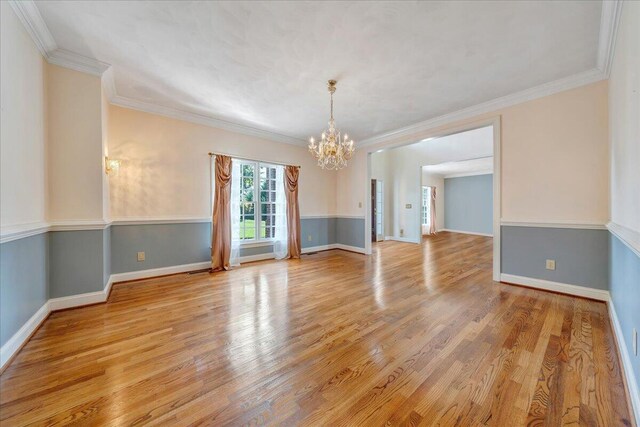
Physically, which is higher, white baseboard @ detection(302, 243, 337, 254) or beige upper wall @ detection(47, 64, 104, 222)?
beige upper wall @ detection(47, 64, 104, 222)

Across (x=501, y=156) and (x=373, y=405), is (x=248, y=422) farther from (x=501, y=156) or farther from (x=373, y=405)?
(x=501, y=156)

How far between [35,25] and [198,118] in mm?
2116

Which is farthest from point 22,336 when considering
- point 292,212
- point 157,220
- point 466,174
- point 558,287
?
point 466,174

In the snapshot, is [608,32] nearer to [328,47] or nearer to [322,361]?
[328,47]

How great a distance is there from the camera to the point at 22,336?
1956mm

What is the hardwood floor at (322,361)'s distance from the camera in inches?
52.2

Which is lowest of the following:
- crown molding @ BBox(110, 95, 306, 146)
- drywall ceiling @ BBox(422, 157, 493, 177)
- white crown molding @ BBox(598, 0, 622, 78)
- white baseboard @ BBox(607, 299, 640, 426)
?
white baseboard @ BBox(607, 299, 640, 426)

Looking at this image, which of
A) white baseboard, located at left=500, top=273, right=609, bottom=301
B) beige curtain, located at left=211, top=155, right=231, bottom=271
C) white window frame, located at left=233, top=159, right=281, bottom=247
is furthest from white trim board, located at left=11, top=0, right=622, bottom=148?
white baseboard, located at left=500, top=273, right=609, bottom=301

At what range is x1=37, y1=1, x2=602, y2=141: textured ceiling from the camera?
1.98 meters

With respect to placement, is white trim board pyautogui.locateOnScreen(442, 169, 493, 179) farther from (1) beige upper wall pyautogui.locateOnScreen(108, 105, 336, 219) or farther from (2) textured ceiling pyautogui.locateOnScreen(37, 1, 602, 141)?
(1) beige upper wall pyautogui.locateOnScreen(108, 105, 336, 219)

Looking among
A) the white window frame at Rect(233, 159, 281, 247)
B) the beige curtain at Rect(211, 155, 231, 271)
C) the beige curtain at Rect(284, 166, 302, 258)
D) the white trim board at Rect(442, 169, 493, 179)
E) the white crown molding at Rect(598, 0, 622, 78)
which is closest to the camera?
the white crown molding at Rect(598, 0, 622, 78)

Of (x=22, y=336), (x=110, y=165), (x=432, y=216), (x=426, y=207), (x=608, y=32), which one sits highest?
(x=608, y=32)

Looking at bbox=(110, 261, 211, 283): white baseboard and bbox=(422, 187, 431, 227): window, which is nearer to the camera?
bbox=(110, 261, 211, 283): white baseboard

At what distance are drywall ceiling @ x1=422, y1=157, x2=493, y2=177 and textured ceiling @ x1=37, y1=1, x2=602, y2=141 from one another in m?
4.89
